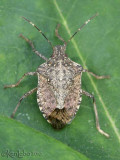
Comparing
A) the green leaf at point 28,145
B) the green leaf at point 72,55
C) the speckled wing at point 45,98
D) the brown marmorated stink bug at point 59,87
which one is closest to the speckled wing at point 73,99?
the brown marmorated stink bug at point 59,87

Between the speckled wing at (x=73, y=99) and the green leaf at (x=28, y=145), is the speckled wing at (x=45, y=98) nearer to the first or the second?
the speckled wing at (x=73, y=99)

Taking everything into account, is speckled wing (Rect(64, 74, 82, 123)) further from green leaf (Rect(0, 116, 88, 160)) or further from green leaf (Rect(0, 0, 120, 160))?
green leaf (Rect(0, 116, 88, 160))

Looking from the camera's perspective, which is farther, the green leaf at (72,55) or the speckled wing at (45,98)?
the speckled wing at (45,98)

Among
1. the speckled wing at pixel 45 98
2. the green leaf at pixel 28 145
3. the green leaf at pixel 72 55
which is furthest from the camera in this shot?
the speckled wing at pixel 45 98

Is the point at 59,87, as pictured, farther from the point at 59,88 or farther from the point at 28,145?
the point at 28,145

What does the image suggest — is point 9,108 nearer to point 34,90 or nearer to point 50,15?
point 34,90

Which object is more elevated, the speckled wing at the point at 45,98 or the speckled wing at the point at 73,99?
the speckled wing at the point at 73,99

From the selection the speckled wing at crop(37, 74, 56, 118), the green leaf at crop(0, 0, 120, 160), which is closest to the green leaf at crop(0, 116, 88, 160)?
the green leaf at crop(0, 0, 120, 160)
